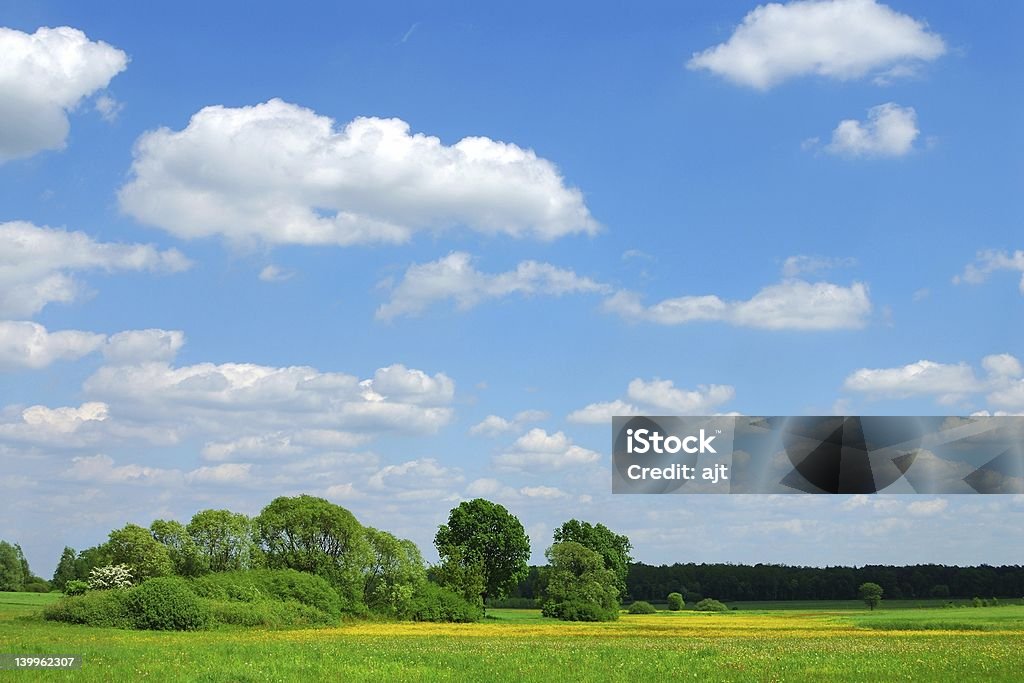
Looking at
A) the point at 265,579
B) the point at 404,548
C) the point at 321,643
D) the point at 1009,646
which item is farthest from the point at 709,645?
the point at 404,548

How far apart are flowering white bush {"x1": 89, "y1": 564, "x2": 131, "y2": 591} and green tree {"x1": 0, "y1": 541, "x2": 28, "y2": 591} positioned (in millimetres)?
82466

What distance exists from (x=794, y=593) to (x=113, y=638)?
3842 inches

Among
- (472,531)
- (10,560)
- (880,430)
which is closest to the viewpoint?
(880,430)

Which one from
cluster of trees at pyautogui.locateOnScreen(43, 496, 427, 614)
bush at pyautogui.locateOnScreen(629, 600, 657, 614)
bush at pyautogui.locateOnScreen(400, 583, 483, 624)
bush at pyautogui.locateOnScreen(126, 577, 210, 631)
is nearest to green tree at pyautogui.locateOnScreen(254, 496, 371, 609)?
cluster of trees at pyautogui.locateOnScreen(43, 496, 427, 614)

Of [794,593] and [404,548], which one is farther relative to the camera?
[794,593]

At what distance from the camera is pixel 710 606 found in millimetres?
122125

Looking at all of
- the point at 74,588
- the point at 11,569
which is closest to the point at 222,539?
the point at 74,588

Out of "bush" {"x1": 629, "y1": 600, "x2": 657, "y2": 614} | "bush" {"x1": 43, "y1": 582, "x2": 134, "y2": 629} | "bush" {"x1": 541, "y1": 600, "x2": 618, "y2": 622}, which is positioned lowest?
"bush" {"x1": 629, "y1": 600, "x2": 657, "y2": 614}

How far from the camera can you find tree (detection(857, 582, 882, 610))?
122 m

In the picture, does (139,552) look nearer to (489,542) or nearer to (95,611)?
(95,611)

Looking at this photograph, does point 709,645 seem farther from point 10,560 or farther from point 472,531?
point 10,560

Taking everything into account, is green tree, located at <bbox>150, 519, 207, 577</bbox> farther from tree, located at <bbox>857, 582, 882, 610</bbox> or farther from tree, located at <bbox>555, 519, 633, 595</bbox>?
tree, located at <bbox>857, 582, 882, 610</bbox>

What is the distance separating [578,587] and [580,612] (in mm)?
3841

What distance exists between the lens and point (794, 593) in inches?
4956
